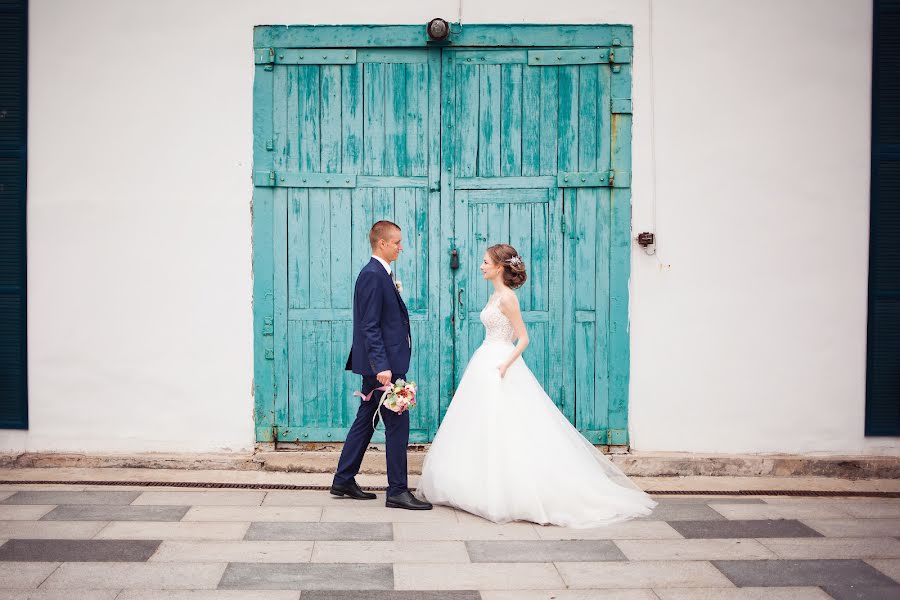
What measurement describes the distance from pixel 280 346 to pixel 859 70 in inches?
185

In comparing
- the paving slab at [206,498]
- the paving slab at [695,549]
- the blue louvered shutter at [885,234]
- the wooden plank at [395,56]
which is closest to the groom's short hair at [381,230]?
the wooden plank at [395,56]

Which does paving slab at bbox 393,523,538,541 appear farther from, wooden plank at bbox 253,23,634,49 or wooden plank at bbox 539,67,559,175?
wooden plank at bbox 253,23,634,49

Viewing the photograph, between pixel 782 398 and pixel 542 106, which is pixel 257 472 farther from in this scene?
pixel 782 398

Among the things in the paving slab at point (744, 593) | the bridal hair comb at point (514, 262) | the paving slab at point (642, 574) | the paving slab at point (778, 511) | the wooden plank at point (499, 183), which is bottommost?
the paving slab at point (778, 511)

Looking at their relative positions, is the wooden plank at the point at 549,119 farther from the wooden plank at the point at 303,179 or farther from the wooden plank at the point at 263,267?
the wooden plank at the point at 263,267

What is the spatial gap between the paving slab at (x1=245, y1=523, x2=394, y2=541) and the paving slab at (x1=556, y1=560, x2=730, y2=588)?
113 centimetres

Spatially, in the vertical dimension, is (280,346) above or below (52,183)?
below

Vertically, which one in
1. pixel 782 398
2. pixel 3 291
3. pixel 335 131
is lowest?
pixel 782 398

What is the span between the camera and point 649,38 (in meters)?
6.71

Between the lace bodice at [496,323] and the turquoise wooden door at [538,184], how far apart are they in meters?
0.82

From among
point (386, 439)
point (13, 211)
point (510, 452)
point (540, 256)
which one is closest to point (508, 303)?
point (510, 452)

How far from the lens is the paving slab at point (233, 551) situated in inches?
187

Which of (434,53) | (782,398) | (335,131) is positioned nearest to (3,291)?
(335,131)

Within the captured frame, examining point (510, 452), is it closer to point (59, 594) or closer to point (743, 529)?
point (743, 529)
